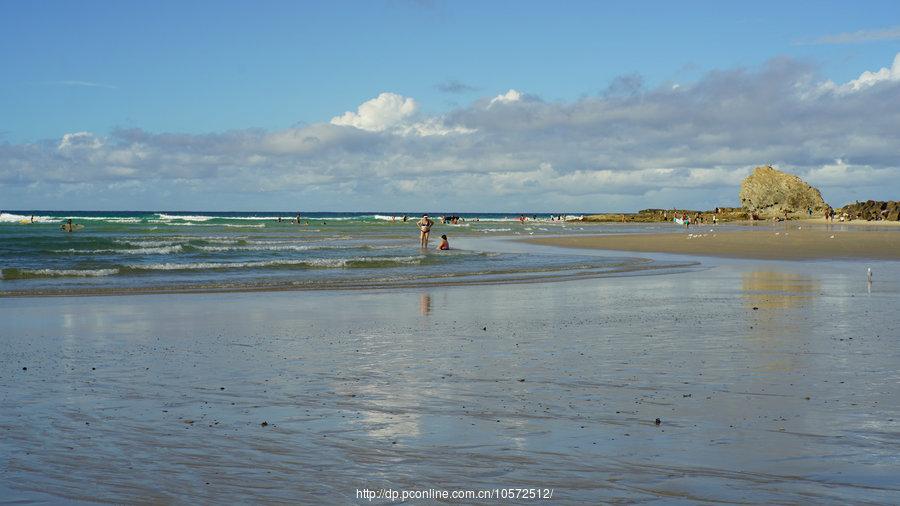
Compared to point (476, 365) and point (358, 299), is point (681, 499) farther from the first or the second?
point (358, 299)

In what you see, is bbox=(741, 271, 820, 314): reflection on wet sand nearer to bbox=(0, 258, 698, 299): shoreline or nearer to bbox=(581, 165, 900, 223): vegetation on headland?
bbox=(0, 258, 698, 299): shoreline

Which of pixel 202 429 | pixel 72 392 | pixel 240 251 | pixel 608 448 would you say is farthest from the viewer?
pixel 240 251

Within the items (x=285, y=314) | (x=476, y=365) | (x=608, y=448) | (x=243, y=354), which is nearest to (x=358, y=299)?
(x=285, y=314)

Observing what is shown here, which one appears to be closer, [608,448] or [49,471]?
[49,471]

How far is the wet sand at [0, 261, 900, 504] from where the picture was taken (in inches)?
251

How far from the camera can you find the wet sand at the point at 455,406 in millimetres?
6379

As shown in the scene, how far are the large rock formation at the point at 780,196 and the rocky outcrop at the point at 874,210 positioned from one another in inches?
675

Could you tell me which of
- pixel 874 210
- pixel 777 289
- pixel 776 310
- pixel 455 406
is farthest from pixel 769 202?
pixel 455 406

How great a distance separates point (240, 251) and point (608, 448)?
40.8m

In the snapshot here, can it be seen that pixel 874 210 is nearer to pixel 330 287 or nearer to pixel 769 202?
pixel 769 202

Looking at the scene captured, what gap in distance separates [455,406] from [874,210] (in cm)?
12200

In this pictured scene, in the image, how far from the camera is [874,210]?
115312mm

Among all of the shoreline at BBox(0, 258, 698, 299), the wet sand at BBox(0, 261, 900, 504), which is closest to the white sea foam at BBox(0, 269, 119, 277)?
the shoreline at BBox(0, 258, 698, 299)

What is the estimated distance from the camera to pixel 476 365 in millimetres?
11219
